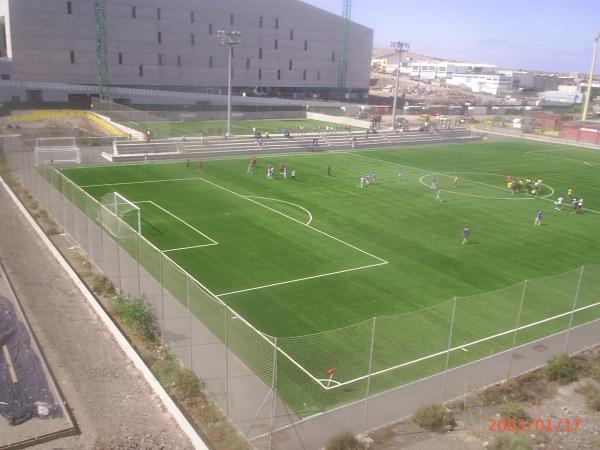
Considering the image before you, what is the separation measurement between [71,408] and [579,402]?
12.1 m

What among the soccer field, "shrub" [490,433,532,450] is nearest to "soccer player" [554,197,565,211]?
the soccer field

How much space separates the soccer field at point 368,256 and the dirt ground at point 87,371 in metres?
2.56

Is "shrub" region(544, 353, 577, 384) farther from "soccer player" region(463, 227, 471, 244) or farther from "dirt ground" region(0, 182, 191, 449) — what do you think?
"soccer player" region(463, 227, 471, 244)

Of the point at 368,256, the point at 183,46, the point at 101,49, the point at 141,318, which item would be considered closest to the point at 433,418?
the point at 141,318

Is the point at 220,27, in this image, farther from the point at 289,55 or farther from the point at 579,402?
the point at 579,402

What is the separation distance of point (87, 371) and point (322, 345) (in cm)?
614

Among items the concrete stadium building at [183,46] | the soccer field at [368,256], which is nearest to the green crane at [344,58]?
the concrete stadium building at [183,46]

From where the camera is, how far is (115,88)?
282 ft

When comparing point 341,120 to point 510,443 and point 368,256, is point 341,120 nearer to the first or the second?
point 368,256

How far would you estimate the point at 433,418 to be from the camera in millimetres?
12312

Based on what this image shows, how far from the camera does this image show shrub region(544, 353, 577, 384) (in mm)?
14875

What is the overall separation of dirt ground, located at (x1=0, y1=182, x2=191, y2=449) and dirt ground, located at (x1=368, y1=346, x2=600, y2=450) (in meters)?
4.61

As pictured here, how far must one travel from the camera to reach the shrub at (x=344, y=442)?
11.3m

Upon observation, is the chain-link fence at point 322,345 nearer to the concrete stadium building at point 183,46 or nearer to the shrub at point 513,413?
the shrub at point 513,413
